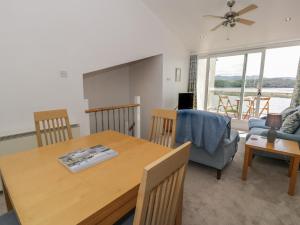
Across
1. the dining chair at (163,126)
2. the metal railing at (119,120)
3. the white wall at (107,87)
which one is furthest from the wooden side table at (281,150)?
the white wall at (107,87)

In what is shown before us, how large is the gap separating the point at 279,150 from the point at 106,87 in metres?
4.01

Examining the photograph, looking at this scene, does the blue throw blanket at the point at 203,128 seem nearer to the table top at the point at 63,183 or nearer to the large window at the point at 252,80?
the table top at the point at 63,183

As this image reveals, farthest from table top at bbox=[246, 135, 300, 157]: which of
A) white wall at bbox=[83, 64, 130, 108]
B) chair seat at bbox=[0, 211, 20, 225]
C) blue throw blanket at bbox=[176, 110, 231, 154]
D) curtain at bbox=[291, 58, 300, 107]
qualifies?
white wall at bbox=[83, 64, 130, 108]

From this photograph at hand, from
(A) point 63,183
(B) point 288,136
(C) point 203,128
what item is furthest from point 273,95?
(A) point 63,183

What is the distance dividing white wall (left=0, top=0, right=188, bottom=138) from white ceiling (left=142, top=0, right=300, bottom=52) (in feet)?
3.10

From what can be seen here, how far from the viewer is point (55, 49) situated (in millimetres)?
2422

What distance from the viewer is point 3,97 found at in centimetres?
208

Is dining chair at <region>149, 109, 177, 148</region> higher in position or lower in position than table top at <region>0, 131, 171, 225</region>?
higher

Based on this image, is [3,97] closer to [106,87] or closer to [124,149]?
[124,149]

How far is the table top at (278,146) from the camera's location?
198 centimetres

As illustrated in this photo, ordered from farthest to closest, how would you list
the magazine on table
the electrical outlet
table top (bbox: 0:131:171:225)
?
the electrical outlet, the magazine on table, table top (bbox: 0:131:171:225)

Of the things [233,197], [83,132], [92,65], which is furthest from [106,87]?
[233,197]

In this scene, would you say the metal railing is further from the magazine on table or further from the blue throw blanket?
the magazine on table

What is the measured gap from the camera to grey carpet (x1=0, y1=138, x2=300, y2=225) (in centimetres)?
161
